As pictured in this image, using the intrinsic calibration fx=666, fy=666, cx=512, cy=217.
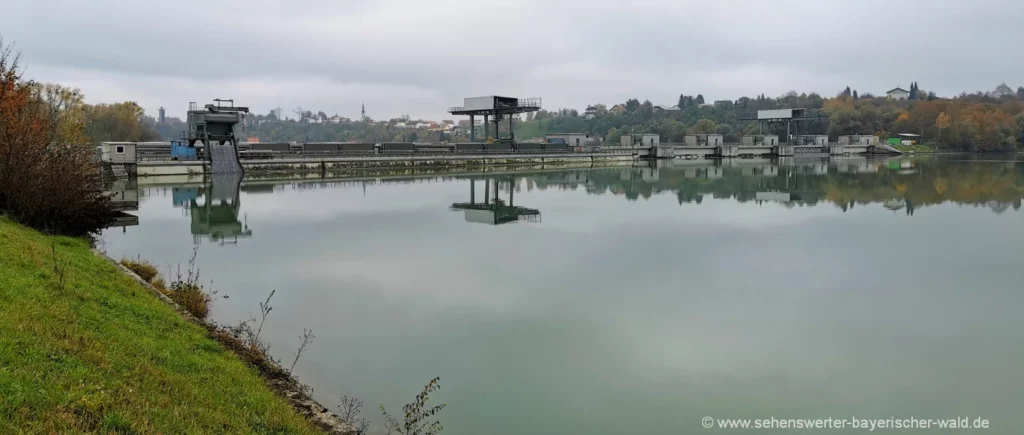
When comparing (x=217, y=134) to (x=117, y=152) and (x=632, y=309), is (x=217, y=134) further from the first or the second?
(x=632, y=309)

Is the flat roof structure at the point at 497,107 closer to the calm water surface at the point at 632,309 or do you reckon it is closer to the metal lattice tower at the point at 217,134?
the metal lattice tower at the point at 217,134

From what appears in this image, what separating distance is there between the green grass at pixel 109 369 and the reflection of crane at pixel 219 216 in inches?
365

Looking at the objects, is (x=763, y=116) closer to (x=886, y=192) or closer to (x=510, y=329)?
(x=886, y=192)

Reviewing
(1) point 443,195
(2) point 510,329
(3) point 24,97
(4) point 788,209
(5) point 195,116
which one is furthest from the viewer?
(5) point 195,116

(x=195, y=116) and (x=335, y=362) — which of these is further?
(x=195, y=116)

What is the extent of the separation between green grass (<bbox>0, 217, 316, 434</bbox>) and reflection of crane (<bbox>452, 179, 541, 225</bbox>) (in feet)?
44.0

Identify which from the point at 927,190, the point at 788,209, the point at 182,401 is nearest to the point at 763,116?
the point at 927,190

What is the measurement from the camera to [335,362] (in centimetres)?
724

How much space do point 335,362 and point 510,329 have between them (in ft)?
7.31

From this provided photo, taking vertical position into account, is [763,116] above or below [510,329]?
above

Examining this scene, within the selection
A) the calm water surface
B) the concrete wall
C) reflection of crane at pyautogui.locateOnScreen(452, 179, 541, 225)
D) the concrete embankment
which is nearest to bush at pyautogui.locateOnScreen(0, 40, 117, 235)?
the calm water surface

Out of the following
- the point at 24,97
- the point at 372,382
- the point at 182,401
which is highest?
the point at 24,97

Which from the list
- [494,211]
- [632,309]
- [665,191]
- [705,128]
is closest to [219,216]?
[494,211]

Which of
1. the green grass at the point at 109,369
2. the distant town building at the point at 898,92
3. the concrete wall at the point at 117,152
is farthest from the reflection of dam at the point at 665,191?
the distant town building at the point at 898,92
